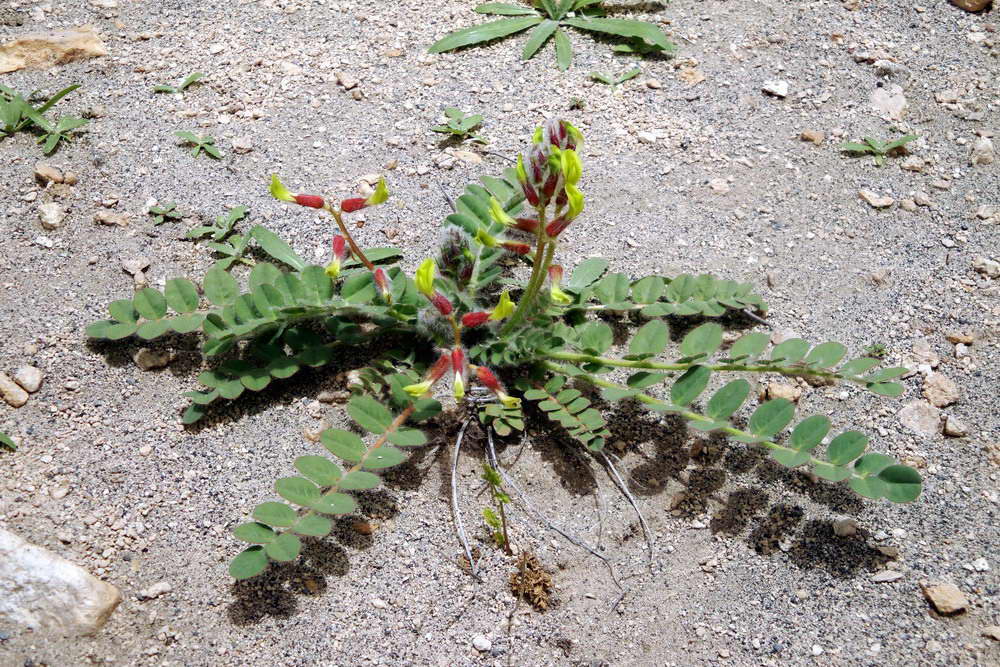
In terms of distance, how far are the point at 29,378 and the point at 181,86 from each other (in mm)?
1560

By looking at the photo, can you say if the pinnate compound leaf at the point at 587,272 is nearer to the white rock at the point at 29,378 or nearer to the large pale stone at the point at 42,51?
the white rock at the point at 29,378

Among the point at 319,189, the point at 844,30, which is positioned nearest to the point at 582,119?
the point at 319,189

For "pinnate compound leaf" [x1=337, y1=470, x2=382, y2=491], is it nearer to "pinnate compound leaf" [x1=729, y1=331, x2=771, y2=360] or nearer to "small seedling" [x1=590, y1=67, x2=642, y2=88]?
"pinnate compound leaf" [x1=729, y1=331, x2=771, y2=360]

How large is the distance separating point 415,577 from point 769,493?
1.03m

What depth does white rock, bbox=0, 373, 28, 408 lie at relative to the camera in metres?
2.67

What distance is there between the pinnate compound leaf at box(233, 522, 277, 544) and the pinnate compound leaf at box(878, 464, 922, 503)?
1558mm

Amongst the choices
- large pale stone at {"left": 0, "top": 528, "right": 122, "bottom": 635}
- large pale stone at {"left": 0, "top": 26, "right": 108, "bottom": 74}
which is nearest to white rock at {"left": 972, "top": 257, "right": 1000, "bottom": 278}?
large pale stone at {"left": 0, "top": 528, "right": 122, "bottom": 635}

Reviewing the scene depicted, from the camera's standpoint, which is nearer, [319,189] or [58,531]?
[58,531]

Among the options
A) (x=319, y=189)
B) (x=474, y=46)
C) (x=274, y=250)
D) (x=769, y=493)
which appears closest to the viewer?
(x=769, y=493)

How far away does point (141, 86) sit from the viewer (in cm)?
379

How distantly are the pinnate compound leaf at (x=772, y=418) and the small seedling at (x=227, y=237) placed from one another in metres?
1.76

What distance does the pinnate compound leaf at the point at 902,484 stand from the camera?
2234 millimetres

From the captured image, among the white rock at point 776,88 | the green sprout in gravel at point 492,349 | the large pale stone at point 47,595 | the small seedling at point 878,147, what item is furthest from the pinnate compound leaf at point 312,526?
the white rock at point 776,88

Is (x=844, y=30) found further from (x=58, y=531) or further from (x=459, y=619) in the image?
(x=58, y=531)
